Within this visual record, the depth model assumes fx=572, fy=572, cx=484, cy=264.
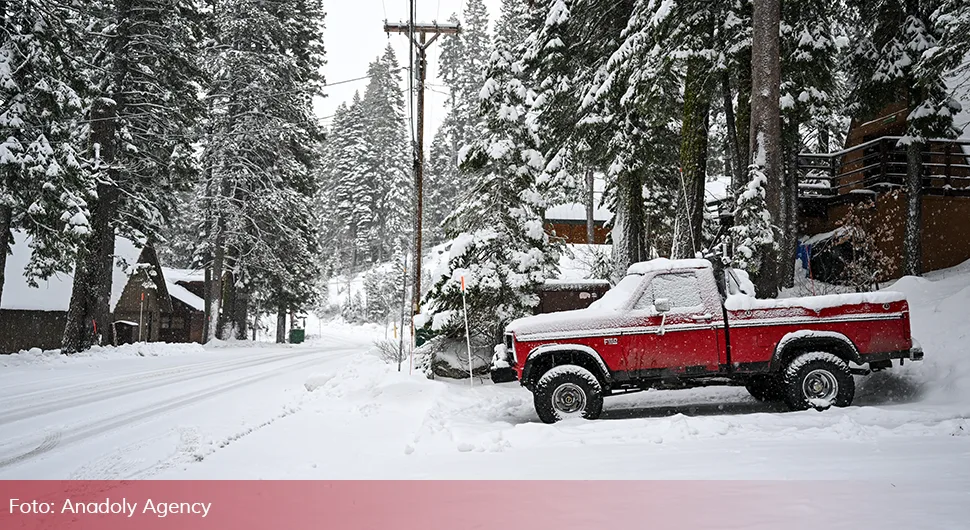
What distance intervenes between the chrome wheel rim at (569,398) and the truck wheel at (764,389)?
2815 millimetres

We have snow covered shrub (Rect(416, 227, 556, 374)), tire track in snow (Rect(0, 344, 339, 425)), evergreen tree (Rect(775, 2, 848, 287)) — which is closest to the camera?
tire track in snow (Rect(0, 344, 339, 425))

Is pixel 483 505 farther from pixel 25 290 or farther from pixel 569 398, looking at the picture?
pixel 25 290

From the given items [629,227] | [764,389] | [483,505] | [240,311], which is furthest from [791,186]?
[240,311]

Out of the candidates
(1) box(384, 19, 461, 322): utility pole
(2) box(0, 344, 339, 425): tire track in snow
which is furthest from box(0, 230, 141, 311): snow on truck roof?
(1) box(384, 19, 461, 322): utility pole

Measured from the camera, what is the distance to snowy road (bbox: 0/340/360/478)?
627 centimetres

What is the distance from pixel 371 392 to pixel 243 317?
24748mm

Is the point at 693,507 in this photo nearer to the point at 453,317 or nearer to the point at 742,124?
the point at 453,317

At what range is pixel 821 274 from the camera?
59.7 ft

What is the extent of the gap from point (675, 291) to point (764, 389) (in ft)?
8.51

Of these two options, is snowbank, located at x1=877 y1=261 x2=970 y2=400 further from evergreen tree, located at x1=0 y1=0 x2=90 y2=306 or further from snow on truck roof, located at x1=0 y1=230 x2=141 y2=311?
snow on truck roof, located at x1=0 y1=230 x2=141 y2=311

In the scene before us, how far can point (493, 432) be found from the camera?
6.86 meters

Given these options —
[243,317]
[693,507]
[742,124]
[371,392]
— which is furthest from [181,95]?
[693,507]

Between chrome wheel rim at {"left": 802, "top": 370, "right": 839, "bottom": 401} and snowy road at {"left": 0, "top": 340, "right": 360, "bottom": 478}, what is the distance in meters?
7.61

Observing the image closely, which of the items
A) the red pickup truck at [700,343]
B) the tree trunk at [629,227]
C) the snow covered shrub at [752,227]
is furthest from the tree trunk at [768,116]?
the tree trunk at [629,227]
